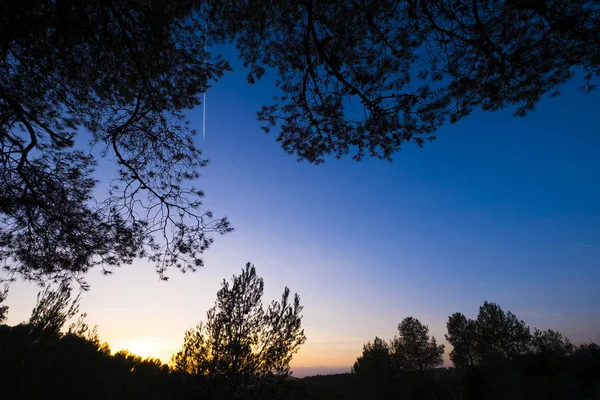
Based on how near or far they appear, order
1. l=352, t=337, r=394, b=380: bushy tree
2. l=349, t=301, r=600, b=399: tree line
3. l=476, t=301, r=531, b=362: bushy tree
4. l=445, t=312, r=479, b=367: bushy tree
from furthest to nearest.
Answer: l=445, t=312, r=479, b=367: bushy tree
l=476, t=301, r=531, b=362: bushy tree
l=352, t=337, r=394, b=380: bushy tree
l=349, t=301, r=600, b=399: tree line

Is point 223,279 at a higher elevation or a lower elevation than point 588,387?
higher

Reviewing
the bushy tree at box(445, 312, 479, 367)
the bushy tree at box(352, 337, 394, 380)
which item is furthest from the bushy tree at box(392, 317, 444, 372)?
the bushy tree at box(352, 337, 394, 380)

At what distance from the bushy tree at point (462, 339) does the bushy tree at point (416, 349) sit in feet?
7.73

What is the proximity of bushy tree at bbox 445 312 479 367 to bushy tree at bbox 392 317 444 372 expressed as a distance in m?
2.35

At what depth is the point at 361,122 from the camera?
213 inches

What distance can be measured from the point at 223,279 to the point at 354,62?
28.6 ft

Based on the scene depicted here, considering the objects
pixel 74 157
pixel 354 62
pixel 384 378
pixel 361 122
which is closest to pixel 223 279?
pixel 74 157

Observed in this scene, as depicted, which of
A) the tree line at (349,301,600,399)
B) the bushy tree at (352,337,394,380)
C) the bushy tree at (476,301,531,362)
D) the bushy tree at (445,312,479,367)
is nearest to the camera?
the tree line at (349,301,600,399)

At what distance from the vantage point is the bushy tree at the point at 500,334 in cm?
3366

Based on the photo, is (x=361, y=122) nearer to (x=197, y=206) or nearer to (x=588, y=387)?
(x=197, y=206)

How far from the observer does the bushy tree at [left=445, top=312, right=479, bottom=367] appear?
3834cm

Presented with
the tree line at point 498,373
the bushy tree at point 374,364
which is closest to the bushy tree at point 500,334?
the tree line at point 498,373

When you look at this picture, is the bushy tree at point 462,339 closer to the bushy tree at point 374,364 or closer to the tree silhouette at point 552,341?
the tree silhouette at point 552,341

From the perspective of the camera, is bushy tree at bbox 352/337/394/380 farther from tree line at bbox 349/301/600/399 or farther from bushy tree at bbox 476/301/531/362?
bushy tree at bbox 476/301/531/362
